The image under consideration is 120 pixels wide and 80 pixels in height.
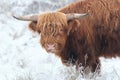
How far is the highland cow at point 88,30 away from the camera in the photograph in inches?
324

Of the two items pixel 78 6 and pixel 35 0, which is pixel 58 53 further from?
pixel 35 0

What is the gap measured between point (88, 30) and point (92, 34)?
0.38 feet

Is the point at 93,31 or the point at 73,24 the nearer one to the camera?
the point at 73,24

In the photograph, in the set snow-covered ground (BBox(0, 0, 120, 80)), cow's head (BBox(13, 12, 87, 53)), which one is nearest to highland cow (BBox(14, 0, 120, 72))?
cow's head (BBox(13, 12, 87, 53))

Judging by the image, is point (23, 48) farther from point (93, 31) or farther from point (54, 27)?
point (54, 27)

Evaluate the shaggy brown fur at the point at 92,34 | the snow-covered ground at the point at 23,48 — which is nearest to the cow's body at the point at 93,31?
the shaggy brown fur at the point at 92,34

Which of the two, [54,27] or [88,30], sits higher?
[54,27]

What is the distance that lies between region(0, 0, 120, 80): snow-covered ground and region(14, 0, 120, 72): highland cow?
0.56 meters

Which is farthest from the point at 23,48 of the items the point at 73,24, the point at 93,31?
the point at 73,24

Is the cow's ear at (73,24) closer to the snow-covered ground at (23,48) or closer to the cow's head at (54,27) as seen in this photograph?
the cow's head at (54,27)

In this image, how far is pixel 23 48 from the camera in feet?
38.6

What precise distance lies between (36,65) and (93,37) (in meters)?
2.76

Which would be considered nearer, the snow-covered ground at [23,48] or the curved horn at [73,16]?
the curved horn at [73,16]

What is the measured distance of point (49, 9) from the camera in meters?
12.8
